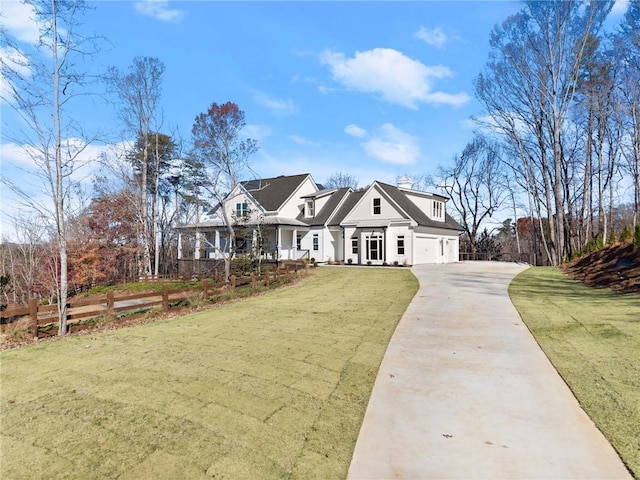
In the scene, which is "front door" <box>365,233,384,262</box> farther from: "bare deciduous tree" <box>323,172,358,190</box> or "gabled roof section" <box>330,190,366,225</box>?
"bare deciduous tree" <box>323,172,358,190</box>

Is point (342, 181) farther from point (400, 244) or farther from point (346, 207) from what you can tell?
point (400, 244)

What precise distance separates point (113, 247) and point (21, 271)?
16.9ft

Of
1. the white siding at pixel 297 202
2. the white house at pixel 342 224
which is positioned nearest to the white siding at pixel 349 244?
the white house at pixel 342 224

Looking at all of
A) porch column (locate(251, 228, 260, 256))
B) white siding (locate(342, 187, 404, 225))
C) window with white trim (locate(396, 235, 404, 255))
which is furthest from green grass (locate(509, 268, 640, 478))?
white siding (locate(342, 187, 404, 225))

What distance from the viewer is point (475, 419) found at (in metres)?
3.90

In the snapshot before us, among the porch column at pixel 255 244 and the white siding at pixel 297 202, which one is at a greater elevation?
the white siding at pixel 297 202

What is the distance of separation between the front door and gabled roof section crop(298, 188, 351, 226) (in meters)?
3.99

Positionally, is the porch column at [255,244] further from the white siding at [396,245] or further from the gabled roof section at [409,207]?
the gabled roof section at [409,207]

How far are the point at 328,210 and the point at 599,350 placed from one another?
25693 mm

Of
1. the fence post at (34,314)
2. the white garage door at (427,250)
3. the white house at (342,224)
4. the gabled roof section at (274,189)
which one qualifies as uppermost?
the gabled roof section at (274,189)

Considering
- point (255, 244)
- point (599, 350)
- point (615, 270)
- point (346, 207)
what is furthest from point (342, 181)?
point (599, 350)

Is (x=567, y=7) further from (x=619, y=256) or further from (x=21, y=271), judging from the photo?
(x=21, y=271)

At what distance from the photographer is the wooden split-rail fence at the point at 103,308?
8523 mm

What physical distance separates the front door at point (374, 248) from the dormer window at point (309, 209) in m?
5.59
